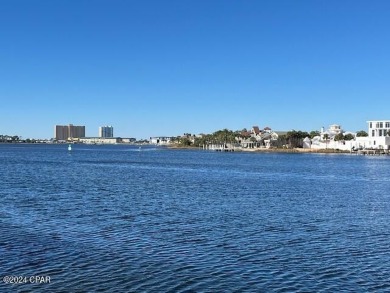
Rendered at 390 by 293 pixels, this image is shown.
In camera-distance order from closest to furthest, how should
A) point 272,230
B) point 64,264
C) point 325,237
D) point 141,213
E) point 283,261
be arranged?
1. point 64,264
2. point 283,261
3. point 325,237
4. point 272,230
5. point 141,213

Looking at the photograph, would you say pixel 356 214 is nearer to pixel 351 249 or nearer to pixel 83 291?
pixel 351 249

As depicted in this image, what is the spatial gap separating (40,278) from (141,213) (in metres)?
16.4

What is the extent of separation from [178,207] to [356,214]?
13.0 m

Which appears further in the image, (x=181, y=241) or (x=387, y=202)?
(x=387, y=202)

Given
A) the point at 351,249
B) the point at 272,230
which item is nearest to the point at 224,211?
the point at 272,230

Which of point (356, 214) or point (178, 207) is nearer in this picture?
point (356, 214)

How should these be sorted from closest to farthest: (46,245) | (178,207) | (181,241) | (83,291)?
(83,291) → (46,245) → (181,241) → (178,207)

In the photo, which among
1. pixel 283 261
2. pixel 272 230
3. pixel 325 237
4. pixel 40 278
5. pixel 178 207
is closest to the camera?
pixel 40 278

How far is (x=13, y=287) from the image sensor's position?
53.6 ft

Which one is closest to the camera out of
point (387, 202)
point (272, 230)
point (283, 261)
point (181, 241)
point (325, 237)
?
point (283, 261)

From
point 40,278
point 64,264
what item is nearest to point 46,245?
point 64,264

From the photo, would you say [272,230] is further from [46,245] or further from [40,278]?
[40,278]

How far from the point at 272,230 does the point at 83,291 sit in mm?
13940

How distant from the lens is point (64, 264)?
1908cm
